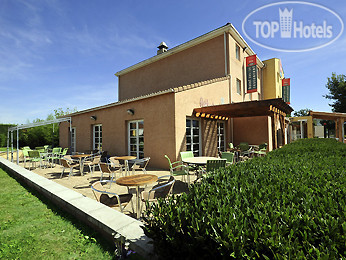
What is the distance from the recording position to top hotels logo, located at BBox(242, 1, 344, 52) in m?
5.77

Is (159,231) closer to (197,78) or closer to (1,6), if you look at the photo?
(1,6)

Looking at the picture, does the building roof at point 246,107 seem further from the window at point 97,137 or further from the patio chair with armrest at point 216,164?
the window at point 97,137

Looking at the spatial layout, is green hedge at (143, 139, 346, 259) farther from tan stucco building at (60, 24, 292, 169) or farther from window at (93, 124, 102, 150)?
window at (93, 124, 102, 150)

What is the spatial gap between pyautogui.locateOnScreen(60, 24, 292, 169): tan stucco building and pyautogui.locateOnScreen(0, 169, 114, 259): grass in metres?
5.19

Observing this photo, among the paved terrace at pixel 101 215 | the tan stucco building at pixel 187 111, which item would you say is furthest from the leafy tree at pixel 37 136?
the paved terrace at pixel 101 215

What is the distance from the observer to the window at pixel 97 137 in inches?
483

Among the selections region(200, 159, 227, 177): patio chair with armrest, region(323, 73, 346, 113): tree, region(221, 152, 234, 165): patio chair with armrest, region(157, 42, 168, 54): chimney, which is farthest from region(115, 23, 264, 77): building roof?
region(323, 73, 346, 113): tree

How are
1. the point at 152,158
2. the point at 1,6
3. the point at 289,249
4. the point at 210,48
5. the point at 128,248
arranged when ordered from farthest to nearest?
the point at 210,48
the point at 152,158
the point at 1,6
the point at 128,248
the point at 289,249

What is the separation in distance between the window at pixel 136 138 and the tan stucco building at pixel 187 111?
54mm

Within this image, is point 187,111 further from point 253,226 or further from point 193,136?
point 253,226

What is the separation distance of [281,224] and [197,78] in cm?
1247

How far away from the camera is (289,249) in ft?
3.39

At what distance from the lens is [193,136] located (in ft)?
30.9

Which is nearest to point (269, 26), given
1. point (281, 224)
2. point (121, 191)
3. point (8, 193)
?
point (281, 224)
